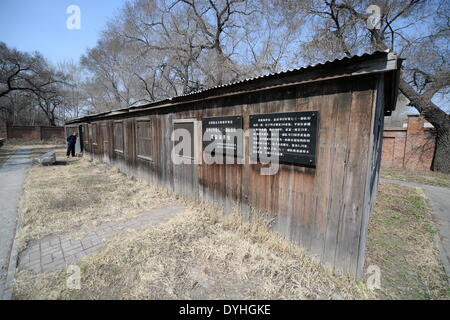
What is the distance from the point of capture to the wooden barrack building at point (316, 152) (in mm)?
2406

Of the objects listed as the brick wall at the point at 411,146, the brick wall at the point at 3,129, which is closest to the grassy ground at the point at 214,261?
the brick wall at the point at 411,146

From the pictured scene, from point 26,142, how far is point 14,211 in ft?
94.2

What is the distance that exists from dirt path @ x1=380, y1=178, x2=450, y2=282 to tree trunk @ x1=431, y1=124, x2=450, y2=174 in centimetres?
386

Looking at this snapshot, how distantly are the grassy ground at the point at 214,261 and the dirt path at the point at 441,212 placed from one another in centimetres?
14

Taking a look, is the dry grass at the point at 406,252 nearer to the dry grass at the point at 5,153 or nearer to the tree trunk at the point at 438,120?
the tree trunk at the point at 438,120

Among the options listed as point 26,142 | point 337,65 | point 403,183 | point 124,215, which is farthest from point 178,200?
point 26,142

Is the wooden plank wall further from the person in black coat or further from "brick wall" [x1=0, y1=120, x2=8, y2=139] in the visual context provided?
"brick wall" [x1=0, y1=120, x2=8, y2=139]

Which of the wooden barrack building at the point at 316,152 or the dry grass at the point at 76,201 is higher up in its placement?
the wooden barrack building at the point at 316,152

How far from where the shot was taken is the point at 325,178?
274 centimetres

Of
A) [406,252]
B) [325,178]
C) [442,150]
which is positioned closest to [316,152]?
[325,178]

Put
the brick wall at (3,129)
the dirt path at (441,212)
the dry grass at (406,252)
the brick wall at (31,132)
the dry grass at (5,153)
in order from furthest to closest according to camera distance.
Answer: the brick wall at (31,132) < the brick wall at (3,129) < the dry grass at (5,153) < the dirt path at (441,212) < the dry grass at (406,252)

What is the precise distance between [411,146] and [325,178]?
12.4m

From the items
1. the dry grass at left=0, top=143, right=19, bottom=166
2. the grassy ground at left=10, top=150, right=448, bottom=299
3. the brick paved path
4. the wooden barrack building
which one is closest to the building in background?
the grassy ground at left=10, top=150, right=448, bottom=299

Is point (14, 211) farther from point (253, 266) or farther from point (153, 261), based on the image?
point (253, 266)
